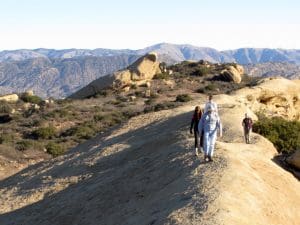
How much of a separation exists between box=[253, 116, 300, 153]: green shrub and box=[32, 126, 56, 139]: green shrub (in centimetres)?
2411

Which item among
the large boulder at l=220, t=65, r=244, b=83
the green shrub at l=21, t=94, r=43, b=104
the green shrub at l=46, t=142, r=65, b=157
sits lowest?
the green shrub at l=21, t=94, r=43, b=104

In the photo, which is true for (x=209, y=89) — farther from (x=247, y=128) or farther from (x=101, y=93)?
(x=247, y=128)

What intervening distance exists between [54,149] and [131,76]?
22.7m

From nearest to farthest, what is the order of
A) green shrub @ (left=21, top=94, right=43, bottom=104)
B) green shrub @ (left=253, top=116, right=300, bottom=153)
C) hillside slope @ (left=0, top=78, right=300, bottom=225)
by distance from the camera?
hillside slope @ (left=0, top=78, right=300, bottom=225), green shrub @ (left=253, top=116, right=300, bottom=153), green shrub @ (left=21, top=94, right=43, bottom=104)

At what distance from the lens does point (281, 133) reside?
74.5 feet

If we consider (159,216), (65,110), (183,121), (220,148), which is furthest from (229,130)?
(65,110)

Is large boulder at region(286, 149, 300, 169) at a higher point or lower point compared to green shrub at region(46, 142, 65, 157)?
higher

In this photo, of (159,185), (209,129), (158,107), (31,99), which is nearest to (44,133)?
(158,107)

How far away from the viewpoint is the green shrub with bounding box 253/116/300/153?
22016 mm

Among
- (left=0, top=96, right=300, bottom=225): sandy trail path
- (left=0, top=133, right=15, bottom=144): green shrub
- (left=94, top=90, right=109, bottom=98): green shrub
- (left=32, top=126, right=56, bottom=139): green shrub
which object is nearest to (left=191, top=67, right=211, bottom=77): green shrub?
(left=94, top=90, right=109, bottom=98): green shrub

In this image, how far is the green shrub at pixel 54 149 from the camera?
38.4 m

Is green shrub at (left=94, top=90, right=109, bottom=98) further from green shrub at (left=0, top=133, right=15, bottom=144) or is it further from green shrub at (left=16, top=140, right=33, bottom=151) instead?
green shrub at (left=16, top=140, right=33, bottom=151)

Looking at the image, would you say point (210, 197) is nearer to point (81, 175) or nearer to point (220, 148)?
point (220, 148)

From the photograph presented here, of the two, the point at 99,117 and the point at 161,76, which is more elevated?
the point at 161,76
